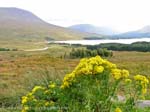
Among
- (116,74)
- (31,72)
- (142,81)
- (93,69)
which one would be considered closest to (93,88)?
(93,69)

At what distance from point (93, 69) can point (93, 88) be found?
31 centimetres

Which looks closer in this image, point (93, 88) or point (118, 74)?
point (93, 88)

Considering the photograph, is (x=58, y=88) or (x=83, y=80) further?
(x=58, y=88)

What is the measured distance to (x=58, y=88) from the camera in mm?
6672

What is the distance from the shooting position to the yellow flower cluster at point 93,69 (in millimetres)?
5711

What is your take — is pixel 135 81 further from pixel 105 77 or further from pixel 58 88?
pixel 58 88

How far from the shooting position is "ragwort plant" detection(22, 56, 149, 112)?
581 cm

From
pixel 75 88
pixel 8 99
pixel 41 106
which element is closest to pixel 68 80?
pixel 75 88

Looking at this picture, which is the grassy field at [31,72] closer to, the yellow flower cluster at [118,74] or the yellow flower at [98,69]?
the yellow flower cluster at [118,74]

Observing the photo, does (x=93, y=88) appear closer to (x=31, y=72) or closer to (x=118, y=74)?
(x=118, y=74)

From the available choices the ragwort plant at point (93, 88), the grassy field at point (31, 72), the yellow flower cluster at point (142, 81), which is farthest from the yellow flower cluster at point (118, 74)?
the grassy field at point (31, 72)

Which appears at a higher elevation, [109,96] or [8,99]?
[109,96]

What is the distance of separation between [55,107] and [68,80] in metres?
1.09

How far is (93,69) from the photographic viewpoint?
18.9ft
